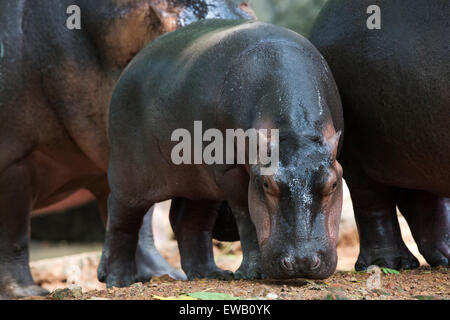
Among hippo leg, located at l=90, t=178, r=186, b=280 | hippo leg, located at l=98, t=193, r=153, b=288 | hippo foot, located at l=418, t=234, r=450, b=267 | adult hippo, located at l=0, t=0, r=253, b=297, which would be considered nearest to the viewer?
hippo foot, located at l=418, t=234, r=450, b=267

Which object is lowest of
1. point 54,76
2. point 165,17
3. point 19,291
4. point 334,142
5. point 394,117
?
point 19,291

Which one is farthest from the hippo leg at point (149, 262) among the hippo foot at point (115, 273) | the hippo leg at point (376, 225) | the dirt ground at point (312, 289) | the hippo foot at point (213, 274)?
the dirt ground at point (312, 289)

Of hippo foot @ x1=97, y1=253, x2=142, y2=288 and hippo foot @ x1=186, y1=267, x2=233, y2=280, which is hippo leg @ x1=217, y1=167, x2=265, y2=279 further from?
hippo foot @ x1=97, y1=253, x2=142, y2=288

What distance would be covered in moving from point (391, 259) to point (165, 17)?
210 centimetres

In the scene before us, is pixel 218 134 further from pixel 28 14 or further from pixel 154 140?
pixel 28 14

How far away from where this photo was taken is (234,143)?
3096mm

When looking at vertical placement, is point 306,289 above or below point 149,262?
above

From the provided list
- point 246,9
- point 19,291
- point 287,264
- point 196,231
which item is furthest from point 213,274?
point 246,9

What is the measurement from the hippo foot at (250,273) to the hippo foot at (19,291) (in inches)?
78.5

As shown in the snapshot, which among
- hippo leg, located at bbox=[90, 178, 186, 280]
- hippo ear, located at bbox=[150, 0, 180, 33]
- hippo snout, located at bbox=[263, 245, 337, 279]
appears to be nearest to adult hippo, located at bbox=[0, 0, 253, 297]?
hippo ear, located at bbox=[150, 0, 180, 33]

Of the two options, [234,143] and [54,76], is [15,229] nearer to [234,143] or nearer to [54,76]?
[54,76]

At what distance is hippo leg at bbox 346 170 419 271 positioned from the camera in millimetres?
3709

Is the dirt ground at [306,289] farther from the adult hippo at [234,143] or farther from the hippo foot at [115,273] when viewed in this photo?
the hippo foot at [115,273]
